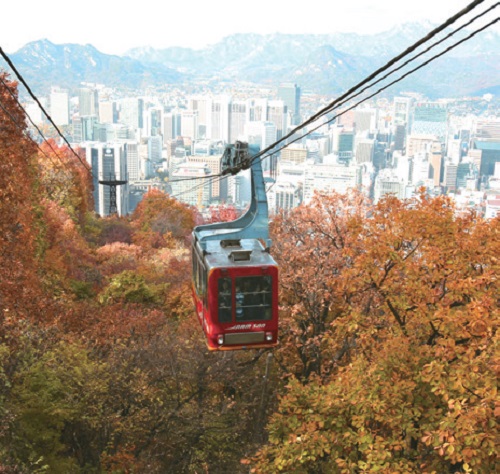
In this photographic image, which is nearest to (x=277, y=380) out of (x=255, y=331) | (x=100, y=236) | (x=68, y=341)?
(x=68, y=341)

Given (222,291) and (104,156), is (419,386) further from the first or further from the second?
(104,156)

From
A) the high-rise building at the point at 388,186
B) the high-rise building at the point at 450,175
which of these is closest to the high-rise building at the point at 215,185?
the high-rise building at the point at 388,186

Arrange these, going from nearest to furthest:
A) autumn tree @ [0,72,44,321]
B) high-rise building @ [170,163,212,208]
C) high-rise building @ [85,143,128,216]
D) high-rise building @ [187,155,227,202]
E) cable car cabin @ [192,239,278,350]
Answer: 1. cable car cabin @ [192,239,278,350]
2. autumn tree @ [0,72,44,321]
3. high-rise building @ [85,143,128,216]
4. high-rise building @ [170,163,212,208]
5. high-rise building @ [187,155,227,202]

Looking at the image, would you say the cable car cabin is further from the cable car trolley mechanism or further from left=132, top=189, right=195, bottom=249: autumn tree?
left=132, top=189, right=195, bottom=249: autumn tree

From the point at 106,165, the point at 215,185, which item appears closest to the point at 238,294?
the point at 106,165

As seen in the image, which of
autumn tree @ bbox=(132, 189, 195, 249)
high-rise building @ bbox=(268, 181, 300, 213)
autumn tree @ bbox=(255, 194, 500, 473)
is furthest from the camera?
high-rise building @ bbox=(268, 181, 300, 213)

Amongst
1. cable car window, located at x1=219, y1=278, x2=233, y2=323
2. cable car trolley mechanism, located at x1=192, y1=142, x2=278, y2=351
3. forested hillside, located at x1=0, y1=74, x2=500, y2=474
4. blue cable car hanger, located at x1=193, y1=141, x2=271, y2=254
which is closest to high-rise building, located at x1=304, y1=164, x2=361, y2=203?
forested hillside, located at x1=0, y1=74, x2=500, y2=474
